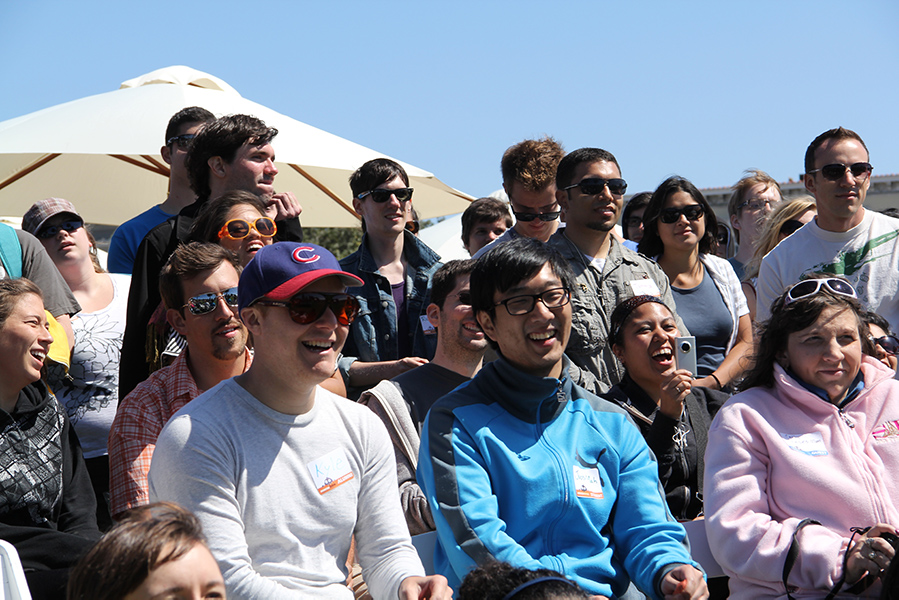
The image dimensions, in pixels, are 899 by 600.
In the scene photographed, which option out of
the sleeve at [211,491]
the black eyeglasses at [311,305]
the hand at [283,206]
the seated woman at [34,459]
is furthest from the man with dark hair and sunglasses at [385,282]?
the sleeve at [211,491]

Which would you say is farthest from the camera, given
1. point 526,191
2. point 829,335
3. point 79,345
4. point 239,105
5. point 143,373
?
point 239,105

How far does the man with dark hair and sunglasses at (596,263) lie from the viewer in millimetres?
4461

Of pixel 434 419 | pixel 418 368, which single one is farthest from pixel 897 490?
pixel 418 368

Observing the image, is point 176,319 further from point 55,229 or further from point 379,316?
point 55,229

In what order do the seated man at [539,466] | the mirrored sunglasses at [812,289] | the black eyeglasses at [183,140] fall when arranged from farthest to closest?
the black eyeglasses at [183,140]
the mirrored sunglasses at [812,289]
the seated man at [539,466]

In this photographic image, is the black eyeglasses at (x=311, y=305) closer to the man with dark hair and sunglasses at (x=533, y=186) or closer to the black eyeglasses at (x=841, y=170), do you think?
the man with dark hair and sunglasses at (x=533, y=186)

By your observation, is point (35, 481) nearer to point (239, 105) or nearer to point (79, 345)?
point (79, 345)

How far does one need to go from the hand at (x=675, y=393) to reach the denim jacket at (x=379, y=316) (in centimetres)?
133

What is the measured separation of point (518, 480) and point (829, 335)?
1495mm

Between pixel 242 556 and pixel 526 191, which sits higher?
pixel 526 191

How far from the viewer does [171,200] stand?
518 centimetres

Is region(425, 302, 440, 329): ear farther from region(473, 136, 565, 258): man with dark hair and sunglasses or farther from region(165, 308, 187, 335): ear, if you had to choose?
region(165, 308, 187, 335): ear

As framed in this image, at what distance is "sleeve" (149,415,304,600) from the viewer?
2551 millimetres

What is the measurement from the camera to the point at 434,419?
3.19 metres
